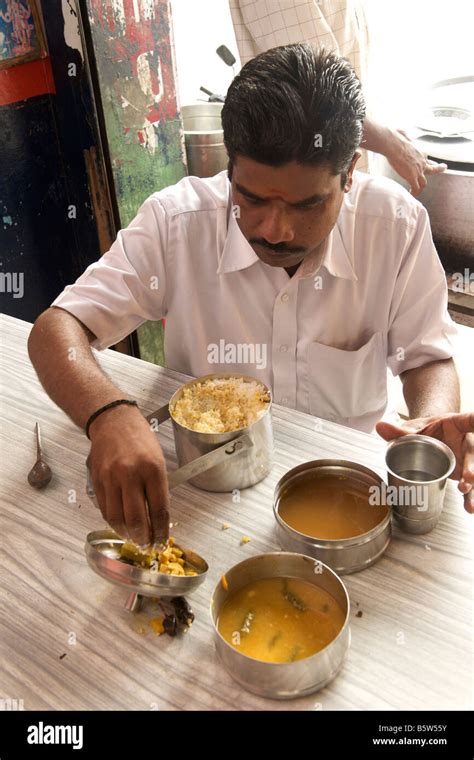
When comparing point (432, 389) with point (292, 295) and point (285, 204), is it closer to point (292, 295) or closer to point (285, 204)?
point (292, 295)

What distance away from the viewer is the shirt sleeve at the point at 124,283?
1928mm

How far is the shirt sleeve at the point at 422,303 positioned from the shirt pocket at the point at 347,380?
0.36ft

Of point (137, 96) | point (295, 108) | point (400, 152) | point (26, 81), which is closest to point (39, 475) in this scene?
point (295, 108)

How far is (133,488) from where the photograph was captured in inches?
51.9

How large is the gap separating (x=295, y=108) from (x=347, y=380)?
2.84 ft

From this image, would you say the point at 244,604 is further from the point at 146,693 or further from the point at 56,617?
the point at 56,617

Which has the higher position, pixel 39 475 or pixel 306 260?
pixel 306 260

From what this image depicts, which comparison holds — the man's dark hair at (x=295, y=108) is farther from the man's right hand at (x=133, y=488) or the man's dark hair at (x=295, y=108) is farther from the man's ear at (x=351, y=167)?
the man's right hand at (x=133, y=488)

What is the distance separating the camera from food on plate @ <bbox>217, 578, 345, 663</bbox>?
1.16 m

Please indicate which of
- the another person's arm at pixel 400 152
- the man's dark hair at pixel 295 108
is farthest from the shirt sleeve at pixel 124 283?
the another person's arm at pixel 400 152

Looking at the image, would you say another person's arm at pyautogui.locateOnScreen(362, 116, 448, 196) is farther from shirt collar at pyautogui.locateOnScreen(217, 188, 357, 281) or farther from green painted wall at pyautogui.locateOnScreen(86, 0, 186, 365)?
green painted wall at pyautogui.locateOnScreen(86, 0, 186, 365)

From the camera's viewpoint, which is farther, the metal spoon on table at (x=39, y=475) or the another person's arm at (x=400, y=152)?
the another person's arm at (x=400, y=152)

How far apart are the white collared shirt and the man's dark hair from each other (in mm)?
391
